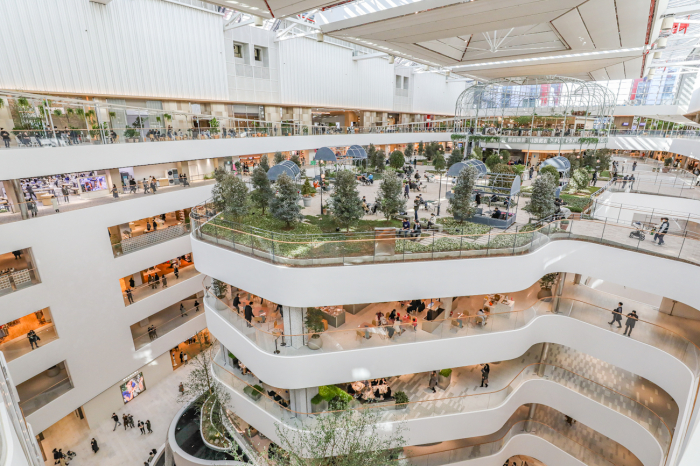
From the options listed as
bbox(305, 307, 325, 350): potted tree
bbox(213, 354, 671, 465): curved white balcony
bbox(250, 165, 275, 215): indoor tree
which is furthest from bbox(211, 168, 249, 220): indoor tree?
bbox(213, 354, 671, 465): curved white balcony

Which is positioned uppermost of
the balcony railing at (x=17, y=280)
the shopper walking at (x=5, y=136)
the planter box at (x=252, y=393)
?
the shopper walking at (x=5, y=136)

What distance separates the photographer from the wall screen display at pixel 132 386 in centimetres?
2005

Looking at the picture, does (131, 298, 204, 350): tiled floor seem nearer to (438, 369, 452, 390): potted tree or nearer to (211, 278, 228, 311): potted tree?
(211, 278, 228, 311): potted tree

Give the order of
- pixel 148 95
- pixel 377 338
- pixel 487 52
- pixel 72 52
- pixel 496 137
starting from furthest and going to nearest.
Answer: pixel 496 137
pixel 148 95
pixel 72 52
pixel 487 52
pixel 377 338

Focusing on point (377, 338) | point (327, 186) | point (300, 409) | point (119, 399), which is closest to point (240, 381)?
point (300, 409)

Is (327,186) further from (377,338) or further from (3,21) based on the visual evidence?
(3,21)

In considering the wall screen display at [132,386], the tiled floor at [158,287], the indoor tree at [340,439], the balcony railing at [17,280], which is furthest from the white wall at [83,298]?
the indoor tree at [340,439]

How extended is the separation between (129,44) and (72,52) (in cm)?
372

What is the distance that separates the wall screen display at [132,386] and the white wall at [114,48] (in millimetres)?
17293

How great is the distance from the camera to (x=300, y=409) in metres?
14.0

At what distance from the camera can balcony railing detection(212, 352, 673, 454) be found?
13.4m

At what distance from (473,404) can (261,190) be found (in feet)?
46.7

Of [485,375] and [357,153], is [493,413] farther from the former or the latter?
[357,153]

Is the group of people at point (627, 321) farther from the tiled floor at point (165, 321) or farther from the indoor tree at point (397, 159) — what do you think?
the tiled floor at point (165, 321)
